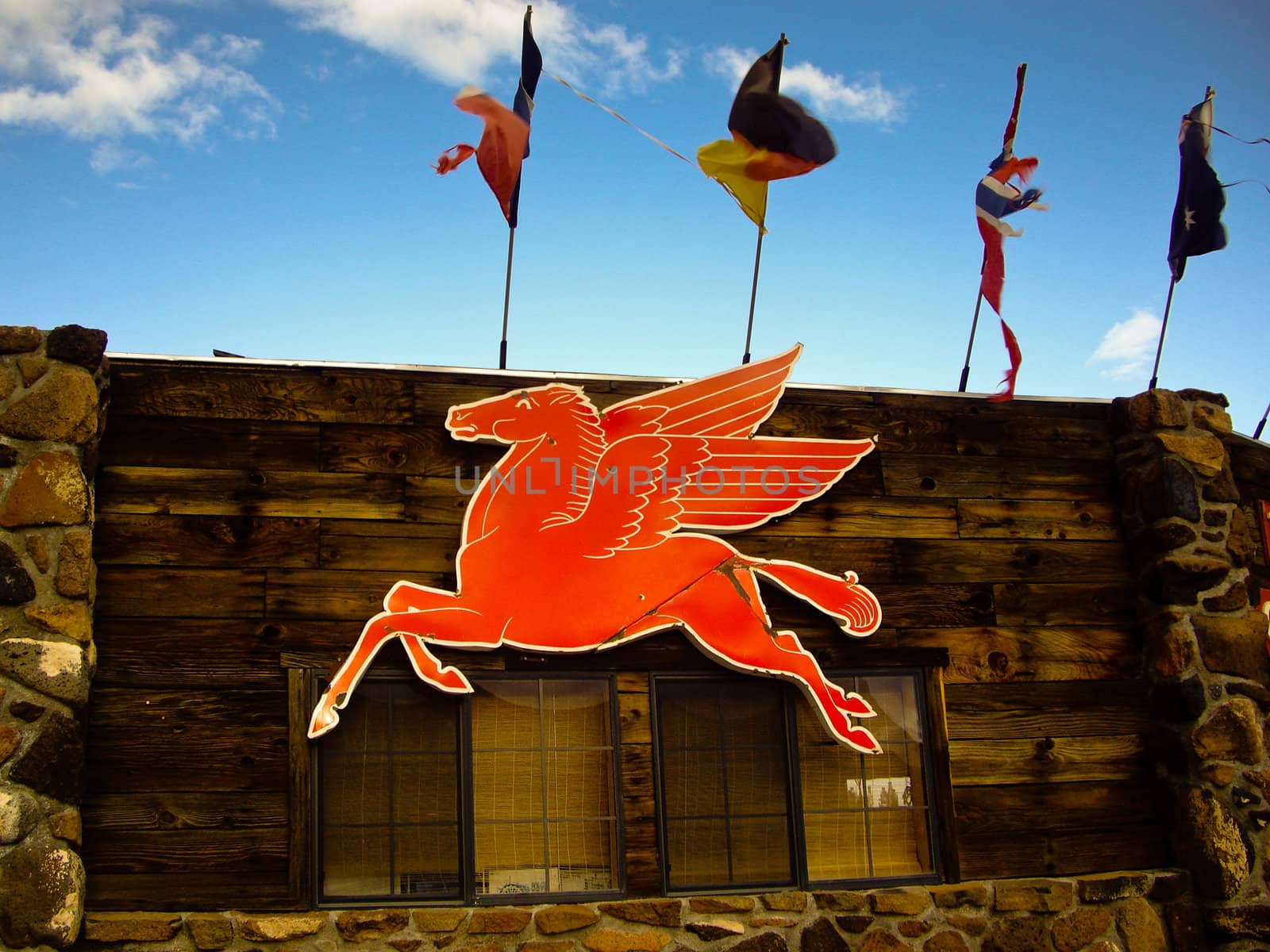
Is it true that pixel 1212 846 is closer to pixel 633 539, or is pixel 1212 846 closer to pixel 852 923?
pixel 852 923

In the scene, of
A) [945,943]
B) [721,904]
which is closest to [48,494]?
[721,904]

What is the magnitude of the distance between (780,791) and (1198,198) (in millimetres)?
5083

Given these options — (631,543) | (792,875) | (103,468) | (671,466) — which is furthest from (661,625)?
(103,468)

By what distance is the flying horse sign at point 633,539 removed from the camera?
6699mm

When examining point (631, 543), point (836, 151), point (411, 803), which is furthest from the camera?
point (836, 151)

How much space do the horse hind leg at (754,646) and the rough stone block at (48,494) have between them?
315cm

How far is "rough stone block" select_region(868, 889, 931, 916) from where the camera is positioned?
675 centimetres

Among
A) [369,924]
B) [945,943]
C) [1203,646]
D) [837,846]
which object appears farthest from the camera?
[1203,646]

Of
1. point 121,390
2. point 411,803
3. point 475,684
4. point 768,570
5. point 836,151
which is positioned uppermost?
point 836,151

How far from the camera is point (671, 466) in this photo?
7.19 meters

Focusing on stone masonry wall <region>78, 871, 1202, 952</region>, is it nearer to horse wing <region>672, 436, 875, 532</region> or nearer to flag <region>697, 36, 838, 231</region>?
horse wing <region>672, 436, 875, 532</region>

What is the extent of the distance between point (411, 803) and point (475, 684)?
27.7 inches

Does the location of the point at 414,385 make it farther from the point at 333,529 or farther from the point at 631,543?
the point at 631,543

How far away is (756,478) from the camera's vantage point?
7.27m
